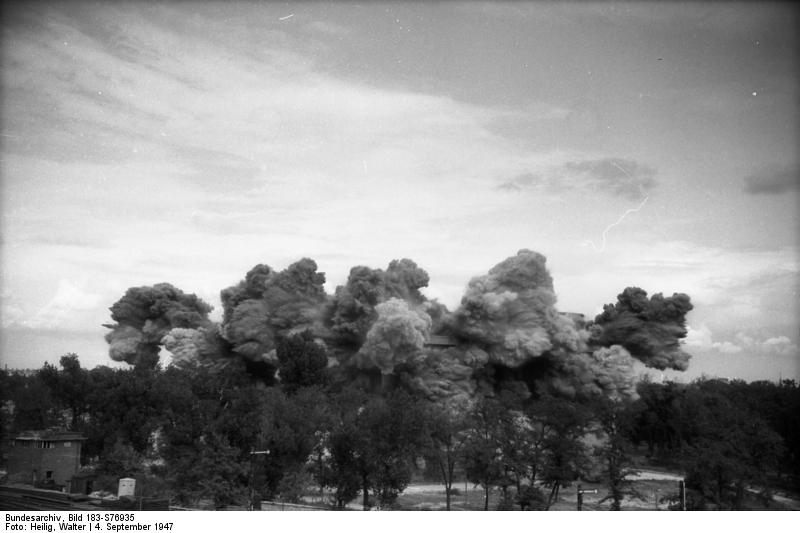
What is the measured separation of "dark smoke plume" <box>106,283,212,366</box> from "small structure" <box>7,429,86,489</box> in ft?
44.9

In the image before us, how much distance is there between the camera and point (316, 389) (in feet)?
72.9

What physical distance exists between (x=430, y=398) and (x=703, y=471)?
10659 mm

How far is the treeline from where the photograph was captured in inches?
642

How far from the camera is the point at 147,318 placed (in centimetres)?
3291

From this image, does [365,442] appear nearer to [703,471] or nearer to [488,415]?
[488,415]

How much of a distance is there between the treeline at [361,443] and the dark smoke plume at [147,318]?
28.0ft

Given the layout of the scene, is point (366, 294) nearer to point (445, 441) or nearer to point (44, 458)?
point (445, 441)

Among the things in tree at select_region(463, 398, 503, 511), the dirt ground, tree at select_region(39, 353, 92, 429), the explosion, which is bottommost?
the dirt ground

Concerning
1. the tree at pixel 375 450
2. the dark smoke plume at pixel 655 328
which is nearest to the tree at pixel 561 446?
the tree at pixel 375 450

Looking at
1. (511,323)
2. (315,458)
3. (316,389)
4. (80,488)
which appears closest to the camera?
(80,488)

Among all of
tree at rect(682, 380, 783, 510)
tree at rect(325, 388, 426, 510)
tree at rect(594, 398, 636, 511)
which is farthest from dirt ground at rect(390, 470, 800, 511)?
tree at rect(325, 388, 426, 510)

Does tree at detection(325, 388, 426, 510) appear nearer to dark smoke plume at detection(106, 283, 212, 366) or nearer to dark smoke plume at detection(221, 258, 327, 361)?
dark smoke plume at detection(221, 258, 327, 361)

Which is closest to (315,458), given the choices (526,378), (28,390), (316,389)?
Answer: (316,389)

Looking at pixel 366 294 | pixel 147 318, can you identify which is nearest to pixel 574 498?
pixel 366 294
